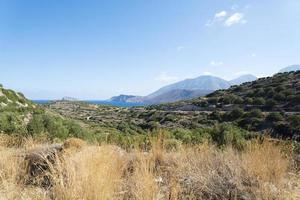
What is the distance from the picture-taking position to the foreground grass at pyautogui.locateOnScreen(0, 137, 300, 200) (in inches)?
149

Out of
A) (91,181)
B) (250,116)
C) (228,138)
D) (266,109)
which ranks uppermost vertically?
(91,181)

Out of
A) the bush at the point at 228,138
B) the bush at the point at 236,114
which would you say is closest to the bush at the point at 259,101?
the bush at the point at 236,114

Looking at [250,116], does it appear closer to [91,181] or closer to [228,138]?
[228,138]

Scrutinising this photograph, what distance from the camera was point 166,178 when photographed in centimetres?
498

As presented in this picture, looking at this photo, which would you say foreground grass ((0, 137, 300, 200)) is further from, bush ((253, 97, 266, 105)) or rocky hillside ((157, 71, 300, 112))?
bush ((253, 97, 266, 105))

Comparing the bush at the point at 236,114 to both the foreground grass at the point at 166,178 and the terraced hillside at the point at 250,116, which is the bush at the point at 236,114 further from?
the foreground grass at the point at 166,178

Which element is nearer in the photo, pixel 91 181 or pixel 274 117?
pixel 91 181

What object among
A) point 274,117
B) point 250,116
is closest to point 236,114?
point 250,116

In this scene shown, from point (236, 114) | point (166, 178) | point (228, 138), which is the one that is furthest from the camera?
point (236, 114)

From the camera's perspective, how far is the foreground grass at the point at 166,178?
12.4 ft

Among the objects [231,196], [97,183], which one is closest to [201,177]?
[231,196]

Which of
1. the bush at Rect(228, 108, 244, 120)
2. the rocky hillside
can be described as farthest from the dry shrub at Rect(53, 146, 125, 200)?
the rocky hillside

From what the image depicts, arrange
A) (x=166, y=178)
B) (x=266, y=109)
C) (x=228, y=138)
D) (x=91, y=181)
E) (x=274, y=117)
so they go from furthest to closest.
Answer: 1. (x=266, y=109)
2. (x=274, y=117)
3. (x=228, y=138)
4. (x=166, y=178)
5. (x=91, y=181)

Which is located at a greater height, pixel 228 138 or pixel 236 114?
pixel 228 138
